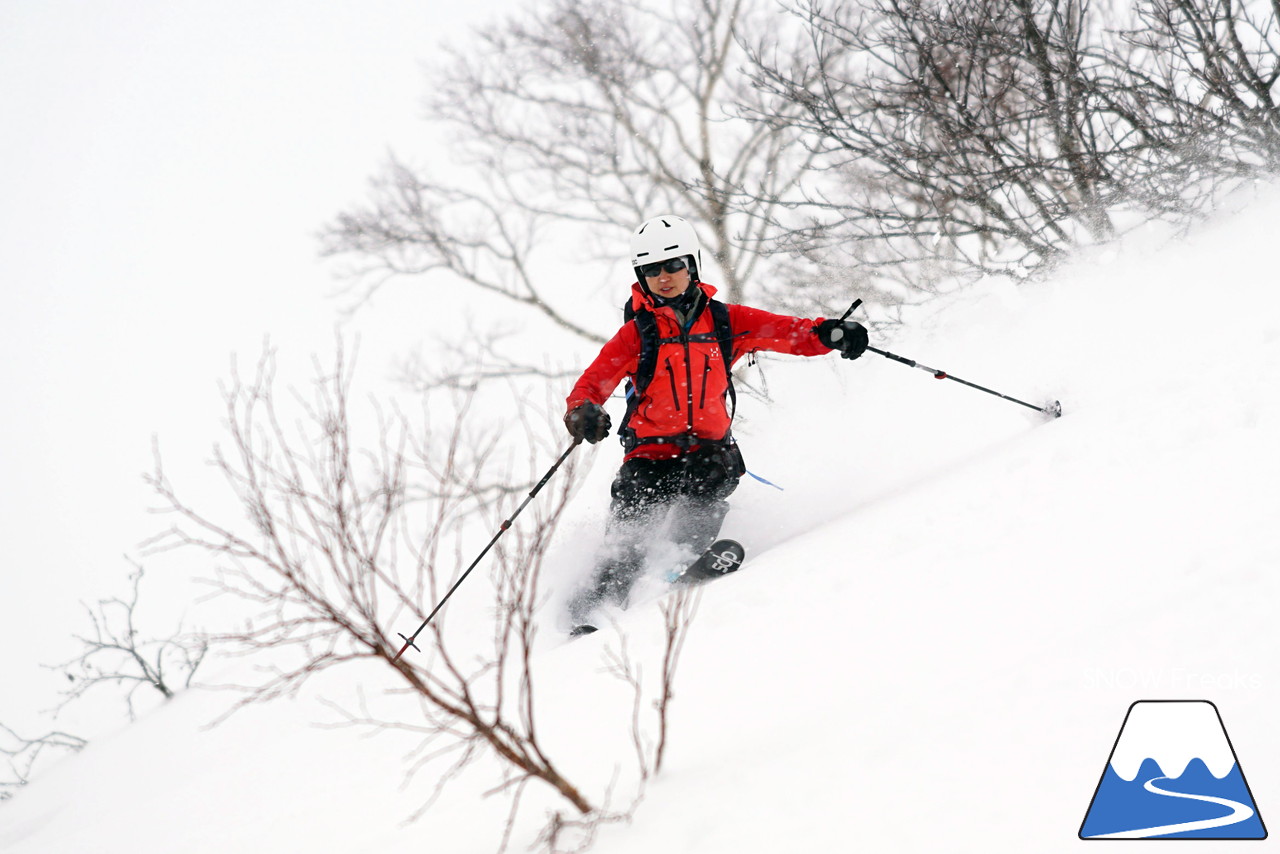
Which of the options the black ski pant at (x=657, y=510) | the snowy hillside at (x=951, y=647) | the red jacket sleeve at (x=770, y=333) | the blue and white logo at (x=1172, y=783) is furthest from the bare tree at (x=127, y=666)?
the blue and white logo at (x=1172, y=783)

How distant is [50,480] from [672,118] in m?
110

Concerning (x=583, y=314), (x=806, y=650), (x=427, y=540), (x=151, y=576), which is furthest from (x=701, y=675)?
(x=151, y=576)

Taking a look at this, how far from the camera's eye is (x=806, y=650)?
279cm

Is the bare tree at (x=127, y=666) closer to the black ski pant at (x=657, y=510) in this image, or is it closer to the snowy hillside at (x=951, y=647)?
the snowy hillside at (x=951, y=647)

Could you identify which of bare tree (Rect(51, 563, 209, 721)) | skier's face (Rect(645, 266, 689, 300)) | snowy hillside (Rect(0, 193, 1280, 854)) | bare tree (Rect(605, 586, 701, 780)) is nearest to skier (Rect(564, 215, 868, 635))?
skier's face (Rect(645, 266, 689, 300))

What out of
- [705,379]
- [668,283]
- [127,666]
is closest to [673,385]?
[705,379]

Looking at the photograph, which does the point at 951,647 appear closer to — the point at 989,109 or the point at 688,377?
the point at 688,377

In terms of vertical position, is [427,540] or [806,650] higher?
[427,540]

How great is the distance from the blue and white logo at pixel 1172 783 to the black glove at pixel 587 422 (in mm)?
2563

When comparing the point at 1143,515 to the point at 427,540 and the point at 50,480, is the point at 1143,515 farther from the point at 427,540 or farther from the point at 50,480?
the point at 50,480

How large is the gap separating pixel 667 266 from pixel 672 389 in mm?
716

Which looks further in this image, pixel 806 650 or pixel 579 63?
pixel 579 63

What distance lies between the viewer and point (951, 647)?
2.37 m

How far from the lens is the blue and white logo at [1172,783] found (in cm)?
156
